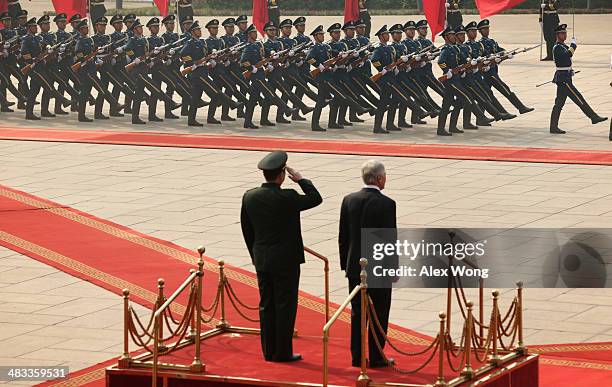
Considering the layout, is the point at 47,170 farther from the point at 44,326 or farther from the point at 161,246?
the point at 44,326

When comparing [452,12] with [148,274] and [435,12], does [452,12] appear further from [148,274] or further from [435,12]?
[148,274]

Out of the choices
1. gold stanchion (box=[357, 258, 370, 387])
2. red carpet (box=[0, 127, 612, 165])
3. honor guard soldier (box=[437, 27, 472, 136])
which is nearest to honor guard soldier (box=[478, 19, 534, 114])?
honor guard soldier (box=[437, 27, 472, 136])

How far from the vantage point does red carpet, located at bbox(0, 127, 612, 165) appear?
1956cm

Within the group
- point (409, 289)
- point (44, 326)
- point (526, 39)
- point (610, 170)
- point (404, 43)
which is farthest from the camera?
point (526, 39)

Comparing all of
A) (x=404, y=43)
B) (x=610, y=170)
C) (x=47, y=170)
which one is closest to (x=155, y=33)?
(x=404, y=43)

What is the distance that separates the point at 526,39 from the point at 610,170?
17.8m

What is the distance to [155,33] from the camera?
25031 mm

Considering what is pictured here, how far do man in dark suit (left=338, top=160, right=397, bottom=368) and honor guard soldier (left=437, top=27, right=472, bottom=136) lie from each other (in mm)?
13034

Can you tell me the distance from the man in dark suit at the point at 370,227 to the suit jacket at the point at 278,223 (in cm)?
27

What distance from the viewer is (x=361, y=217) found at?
903 centimetres

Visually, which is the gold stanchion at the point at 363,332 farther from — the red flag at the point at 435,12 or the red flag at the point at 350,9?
the red flag at the point at 350,9

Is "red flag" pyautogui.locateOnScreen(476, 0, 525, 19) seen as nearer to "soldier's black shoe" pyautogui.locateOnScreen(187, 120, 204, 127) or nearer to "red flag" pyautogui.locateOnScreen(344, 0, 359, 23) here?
"soldier's black shoe" pyautogui.locateOnScreen(187, 120, 204, 127)

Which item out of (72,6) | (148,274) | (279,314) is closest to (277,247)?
(279,314)

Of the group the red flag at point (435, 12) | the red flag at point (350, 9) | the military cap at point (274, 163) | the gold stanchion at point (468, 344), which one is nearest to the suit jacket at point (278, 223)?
the military cap at point (274, 163)
